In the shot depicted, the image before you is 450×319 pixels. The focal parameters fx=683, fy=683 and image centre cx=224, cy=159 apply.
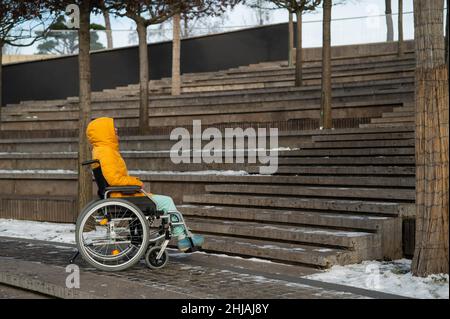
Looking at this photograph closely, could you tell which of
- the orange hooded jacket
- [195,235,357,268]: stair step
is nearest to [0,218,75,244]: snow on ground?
[195,235,357,268]: stair step

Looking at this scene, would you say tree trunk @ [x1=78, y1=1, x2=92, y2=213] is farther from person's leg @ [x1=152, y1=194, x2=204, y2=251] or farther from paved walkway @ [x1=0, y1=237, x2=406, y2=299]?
person's leg @ [x1=152, y1=194, x2=204, y2=251]

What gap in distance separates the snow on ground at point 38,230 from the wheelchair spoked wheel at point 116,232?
2808mm

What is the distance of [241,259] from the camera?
7.57 m

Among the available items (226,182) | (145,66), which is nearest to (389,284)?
(226,182)

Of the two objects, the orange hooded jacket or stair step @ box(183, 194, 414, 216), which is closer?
the orange hooded jacket

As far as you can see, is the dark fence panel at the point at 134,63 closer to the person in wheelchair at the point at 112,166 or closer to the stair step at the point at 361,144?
the stair step at the point at 361,144

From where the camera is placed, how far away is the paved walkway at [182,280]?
18.2 ft

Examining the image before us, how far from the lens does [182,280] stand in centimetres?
613

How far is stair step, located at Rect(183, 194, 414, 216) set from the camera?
8.05 metres

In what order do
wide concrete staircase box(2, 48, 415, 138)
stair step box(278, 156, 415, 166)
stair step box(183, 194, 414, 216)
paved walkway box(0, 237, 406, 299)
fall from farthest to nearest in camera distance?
wide concrete staircase box(2, 48, 415, 138), stair step box(278, 156, 415, 166), stair step box(183, 194, 414, 216), paved walkway box(0, 237, 406, 299)

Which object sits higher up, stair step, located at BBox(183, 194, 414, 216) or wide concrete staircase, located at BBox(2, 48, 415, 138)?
wide concrete staircase, located at BBox(2, 48, 415, 138)

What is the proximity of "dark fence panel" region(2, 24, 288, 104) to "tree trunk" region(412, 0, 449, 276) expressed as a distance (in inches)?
806

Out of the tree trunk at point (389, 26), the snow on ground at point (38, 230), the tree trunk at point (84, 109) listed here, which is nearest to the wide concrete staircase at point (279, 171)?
the snow on ground at point (38, 230)
